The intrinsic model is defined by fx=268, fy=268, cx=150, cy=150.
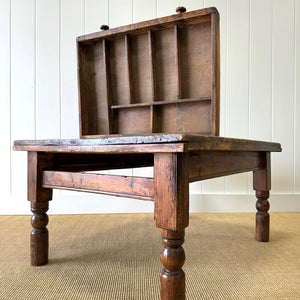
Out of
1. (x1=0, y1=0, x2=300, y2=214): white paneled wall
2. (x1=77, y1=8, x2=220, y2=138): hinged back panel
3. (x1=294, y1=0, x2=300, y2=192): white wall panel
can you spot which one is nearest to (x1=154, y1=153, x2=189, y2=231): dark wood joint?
(x1=77, y1=8, x2=220, y2=138): hinged back panel

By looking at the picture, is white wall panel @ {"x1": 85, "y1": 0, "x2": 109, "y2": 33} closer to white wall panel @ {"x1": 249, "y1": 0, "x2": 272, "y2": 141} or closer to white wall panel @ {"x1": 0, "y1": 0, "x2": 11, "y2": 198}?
white wall panel @ {"x1": 0, "y1": 0, "x2": 11, "y2": 198}

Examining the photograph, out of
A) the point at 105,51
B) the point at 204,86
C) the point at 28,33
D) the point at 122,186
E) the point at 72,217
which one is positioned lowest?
the point at 72,217

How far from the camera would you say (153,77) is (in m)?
1.06

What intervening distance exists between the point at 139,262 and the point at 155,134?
464 millimetres

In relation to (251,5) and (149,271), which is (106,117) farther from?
(251,5)

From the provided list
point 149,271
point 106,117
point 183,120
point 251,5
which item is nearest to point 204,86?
point 183,120

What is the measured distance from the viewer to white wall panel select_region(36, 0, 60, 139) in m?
1.71

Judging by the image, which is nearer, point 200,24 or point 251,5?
point 200,24

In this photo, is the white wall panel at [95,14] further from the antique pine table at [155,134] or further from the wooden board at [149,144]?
the wooden board at [149,144]

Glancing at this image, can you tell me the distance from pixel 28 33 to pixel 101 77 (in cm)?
89

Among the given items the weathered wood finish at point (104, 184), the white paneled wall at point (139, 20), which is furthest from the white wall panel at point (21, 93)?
the weathered wood finish at point (104, 184)

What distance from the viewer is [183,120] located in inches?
40.6

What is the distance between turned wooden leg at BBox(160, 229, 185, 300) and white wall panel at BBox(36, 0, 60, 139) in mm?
1311

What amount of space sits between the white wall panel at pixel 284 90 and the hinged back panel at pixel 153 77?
3.13ft
